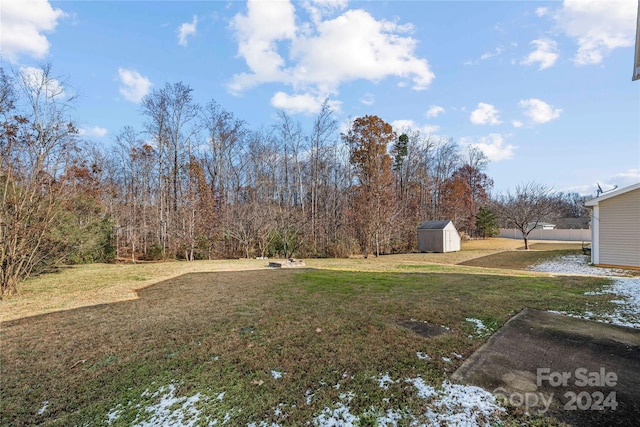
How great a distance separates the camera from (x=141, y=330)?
3.73 meters

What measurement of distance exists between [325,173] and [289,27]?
10776 millimetres

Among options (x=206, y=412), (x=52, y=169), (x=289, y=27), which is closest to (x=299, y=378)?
(x=206, y=412)

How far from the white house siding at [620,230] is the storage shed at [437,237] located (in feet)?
25.5

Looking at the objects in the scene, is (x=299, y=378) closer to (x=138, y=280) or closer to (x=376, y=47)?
(x=138, y=280)

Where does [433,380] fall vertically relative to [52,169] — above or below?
below

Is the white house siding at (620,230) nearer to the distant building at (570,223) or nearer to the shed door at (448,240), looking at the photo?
the shed door at (448,240)

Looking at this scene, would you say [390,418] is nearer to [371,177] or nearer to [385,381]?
[385,381]

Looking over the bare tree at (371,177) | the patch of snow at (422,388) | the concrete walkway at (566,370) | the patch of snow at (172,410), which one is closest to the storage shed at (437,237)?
the bare tree at (371,177)

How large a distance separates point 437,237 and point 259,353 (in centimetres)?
1702

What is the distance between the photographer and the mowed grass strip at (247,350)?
2104mm

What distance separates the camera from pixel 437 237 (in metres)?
17.9

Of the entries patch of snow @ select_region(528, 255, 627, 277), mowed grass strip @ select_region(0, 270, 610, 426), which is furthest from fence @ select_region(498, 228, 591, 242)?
mowed grass strip @ select_region(0, 270, 610, 426)

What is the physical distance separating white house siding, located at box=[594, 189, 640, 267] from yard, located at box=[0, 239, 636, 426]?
614cm

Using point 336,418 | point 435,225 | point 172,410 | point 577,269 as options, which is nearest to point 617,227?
point 577,269
